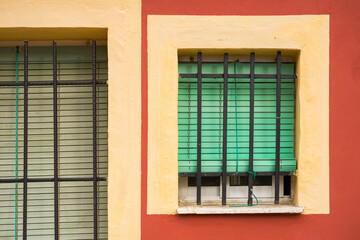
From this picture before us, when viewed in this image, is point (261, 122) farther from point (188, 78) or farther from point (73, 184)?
point (73, 184)

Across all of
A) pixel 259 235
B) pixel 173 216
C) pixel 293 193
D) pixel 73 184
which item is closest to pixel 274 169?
pixel 293 193

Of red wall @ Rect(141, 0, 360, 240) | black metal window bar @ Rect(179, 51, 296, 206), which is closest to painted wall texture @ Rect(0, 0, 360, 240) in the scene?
red wall @ Rect(141, 0, 360, 240)

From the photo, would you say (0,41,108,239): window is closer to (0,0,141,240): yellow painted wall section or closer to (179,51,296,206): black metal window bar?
(0,0,141,240): yellow painted wall section

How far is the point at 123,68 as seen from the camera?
331 centimetres

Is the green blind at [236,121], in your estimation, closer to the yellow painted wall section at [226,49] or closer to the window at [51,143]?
the yellow painted wall section at [226,49]

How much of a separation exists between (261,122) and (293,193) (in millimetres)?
867

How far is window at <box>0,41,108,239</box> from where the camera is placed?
3691 mm

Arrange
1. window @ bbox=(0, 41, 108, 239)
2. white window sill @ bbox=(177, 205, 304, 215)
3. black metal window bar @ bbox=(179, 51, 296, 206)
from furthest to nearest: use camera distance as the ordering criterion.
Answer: window @ bbox=(0, 41, 108, 239) < black metal window bar @ bbox=(179, 51, 296, 206) < white window sill @ bbox=(177, 205, 304, 215)

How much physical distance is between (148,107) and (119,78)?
1.38 feet

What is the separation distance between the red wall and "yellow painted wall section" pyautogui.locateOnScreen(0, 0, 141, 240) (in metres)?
0.17

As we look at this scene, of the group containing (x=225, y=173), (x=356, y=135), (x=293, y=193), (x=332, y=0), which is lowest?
(x=293, y=193)

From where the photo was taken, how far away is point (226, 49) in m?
3.37

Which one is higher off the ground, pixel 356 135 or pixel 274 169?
pixel 356 135

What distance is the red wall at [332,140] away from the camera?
334 cm
